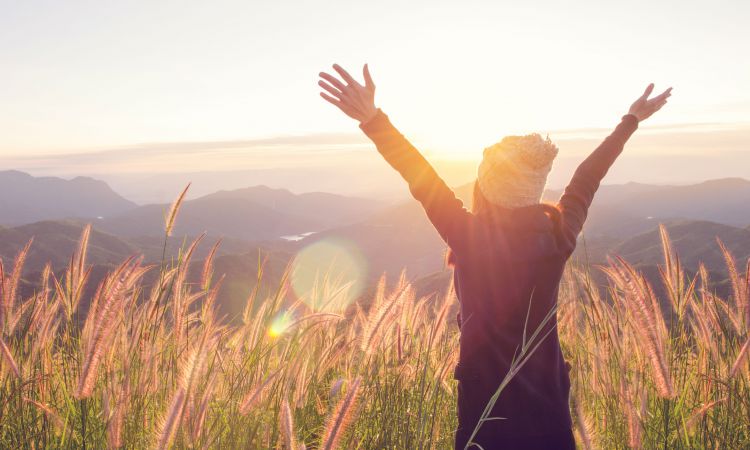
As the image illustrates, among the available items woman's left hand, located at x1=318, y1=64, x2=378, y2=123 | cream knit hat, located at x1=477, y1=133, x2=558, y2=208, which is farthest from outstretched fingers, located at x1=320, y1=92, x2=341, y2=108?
cream knit hat, located at x1=477, y1=133, x2=558, y2=208

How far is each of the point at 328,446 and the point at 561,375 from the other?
132cm

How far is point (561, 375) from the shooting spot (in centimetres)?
218

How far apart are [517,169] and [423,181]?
372 mm

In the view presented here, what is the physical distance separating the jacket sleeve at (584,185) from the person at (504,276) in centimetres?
8

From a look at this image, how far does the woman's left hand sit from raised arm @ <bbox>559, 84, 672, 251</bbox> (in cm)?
96

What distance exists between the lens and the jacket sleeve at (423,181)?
6.91ft

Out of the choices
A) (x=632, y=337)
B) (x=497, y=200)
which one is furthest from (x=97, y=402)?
(x=632, y=337)

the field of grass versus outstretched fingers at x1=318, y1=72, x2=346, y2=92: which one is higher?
outstretched fingers at x1=318, y1=72, x2=346, y2=92

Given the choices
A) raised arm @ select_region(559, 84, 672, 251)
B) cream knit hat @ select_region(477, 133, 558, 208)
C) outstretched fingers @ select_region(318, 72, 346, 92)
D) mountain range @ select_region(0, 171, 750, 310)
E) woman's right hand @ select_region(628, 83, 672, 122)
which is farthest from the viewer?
mountain range @ select_region(0, 171, 750, 310)

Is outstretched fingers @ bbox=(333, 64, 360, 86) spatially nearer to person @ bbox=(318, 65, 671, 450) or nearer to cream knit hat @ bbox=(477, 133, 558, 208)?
person @ bbox=(318, 65, 671, 450)

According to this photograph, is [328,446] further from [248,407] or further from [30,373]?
[30,373]

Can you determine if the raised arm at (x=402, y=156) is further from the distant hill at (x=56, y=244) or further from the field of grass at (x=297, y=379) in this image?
the distant hill at (x=56, y=244)

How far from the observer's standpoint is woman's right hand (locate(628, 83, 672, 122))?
290cm

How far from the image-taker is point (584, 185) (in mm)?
2416
